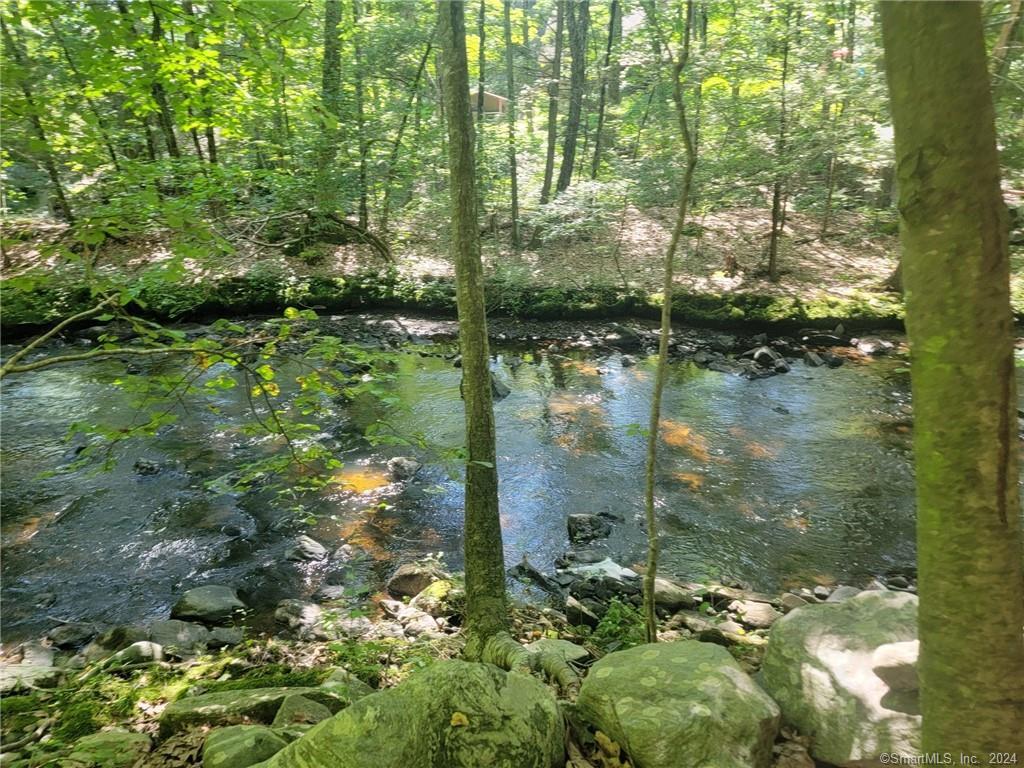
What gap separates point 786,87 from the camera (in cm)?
1254

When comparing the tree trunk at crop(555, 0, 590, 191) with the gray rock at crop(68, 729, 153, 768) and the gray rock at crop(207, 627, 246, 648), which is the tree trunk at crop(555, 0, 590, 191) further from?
the gray rock at crop(68, 729, 153, 768)

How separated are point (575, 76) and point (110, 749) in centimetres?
1982

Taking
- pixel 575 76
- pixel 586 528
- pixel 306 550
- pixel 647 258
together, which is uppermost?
pixel 575 76

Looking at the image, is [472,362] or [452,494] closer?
[472,362]

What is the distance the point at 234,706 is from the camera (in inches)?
119

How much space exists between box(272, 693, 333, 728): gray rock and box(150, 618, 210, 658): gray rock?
77.8 inches

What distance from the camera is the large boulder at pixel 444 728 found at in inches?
83.7

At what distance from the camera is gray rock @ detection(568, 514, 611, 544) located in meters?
6.82

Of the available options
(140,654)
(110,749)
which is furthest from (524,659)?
(140,654)

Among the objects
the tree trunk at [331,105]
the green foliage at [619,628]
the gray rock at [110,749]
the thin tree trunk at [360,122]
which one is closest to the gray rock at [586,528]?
the green foliage at [619,628]

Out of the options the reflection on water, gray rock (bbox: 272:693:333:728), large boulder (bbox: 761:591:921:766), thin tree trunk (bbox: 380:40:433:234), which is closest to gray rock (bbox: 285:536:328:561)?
the reflection on water

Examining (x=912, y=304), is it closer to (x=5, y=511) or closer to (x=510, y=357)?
(x=5, y=511)

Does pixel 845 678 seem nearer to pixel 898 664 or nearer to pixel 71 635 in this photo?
pixel 898 664

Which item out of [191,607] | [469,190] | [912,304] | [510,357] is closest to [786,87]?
[510,357]
